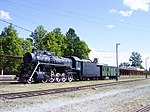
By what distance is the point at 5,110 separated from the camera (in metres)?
11.6

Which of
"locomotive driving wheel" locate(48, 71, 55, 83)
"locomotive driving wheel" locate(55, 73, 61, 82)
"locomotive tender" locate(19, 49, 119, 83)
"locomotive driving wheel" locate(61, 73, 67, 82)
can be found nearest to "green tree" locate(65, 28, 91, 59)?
"locomotive tender" locate(19, 49, 119, 83)

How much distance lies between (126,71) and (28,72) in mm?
79804

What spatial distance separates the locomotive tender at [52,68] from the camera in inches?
1189

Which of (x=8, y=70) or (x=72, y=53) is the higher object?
(x=72, y=53)

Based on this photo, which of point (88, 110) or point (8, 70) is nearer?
point (88, 110)

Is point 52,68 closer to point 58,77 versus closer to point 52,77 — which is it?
point 52,77

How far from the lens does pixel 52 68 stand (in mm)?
33844

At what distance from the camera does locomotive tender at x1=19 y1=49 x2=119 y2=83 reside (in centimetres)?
3020

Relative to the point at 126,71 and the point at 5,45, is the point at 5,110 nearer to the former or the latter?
the point at 5,45

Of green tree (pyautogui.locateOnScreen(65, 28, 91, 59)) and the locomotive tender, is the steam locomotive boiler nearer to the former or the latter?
the locomotive tender

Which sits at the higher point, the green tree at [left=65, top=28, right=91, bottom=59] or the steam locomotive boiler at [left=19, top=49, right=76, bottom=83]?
the green tree at [left=65, top=28, right=91, bottom=59]

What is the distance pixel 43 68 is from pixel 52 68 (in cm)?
198

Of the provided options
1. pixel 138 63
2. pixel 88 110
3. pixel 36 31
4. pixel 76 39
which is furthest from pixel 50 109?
pixel 138 63

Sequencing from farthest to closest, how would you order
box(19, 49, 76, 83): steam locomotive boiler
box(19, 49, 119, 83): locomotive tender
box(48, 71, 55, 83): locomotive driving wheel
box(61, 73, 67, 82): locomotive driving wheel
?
box(61, 73, 67, 82): locomotive driving wheel
box(48, 71, 55, 83): locomotive driving wheel
box(19, 49, 119, 83): locomotive tender
box(19, 49, 76, 83): steam locomotive boiler
